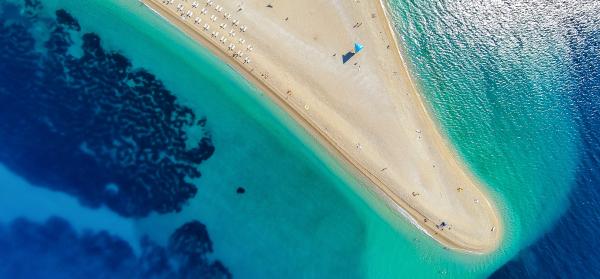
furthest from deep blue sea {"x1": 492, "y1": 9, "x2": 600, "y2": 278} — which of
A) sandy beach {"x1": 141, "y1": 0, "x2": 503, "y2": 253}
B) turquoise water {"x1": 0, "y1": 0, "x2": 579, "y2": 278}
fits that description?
sandy beach {"x1": 141, "y1": 0, "x2": 503, "y2": 253}

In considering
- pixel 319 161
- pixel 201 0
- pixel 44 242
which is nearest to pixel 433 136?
pixel 319 161

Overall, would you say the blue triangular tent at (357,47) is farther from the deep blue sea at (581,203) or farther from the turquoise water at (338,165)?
the deep blue sea at (581,203)

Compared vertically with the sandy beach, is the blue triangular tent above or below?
above

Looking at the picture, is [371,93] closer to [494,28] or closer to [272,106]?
[272,106]

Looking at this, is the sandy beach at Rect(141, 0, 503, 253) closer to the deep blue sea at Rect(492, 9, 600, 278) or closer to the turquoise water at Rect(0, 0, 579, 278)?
the turquoise water at Rect(0, 0, 579, 278)

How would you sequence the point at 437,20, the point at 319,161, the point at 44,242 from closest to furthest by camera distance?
1. the point at 44,242
2. the point at 319,161
3. the point at 437,20

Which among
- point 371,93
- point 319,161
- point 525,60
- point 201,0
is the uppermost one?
point 525,60

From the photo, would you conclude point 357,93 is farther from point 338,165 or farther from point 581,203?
point 581,203
